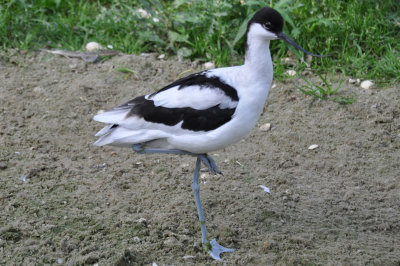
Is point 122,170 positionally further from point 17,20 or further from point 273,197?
point 17,20

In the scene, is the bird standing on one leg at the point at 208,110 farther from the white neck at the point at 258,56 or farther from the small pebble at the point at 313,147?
the small pebble at the point at 313,147

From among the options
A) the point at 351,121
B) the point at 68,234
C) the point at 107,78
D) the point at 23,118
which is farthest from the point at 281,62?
the point at 68,234

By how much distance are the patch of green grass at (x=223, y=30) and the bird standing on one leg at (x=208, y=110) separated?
2.06m

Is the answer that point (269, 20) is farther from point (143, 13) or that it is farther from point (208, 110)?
point (143, 13)

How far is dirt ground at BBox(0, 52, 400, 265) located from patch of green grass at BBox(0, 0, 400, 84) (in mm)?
295

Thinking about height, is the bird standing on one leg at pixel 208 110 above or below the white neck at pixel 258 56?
below

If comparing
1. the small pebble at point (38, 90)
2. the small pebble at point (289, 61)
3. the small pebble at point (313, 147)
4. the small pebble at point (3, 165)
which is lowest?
the small pebble at point (313, 147)

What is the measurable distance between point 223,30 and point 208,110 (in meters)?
2.38

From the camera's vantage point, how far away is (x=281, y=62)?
5617 mm

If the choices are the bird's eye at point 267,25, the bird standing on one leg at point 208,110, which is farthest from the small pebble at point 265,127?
the bird's eye at point 267,25

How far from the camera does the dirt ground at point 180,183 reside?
11.6 ft

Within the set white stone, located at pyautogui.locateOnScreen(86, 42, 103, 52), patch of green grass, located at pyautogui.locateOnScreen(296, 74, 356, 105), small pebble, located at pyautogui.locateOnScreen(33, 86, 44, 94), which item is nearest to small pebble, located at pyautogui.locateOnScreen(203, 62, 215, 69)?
patch of green grass, located at pyautogui.locateOnScreen(296, 74, 356, 105)

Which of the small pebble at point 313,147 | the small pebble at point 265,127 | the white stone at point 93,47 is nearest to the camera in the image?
the small pebble at point 313,147

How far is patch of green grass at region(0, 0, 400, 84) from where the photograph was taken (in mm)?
5559
